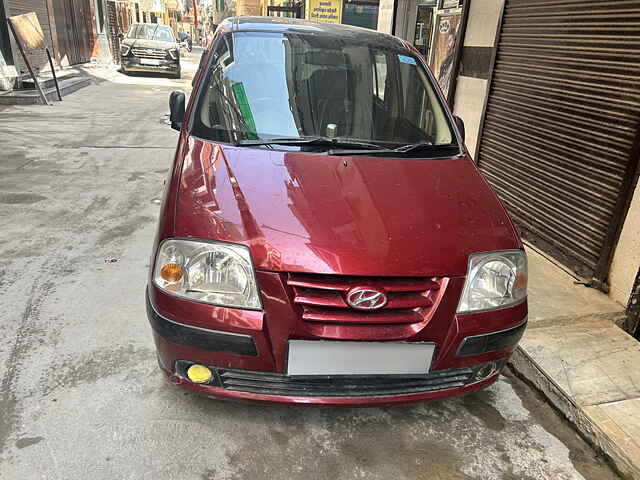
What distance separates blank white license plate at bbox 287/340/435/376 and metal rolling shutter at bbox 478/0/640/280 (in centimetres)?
235

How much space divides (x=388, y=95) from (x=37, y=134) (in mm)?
7089

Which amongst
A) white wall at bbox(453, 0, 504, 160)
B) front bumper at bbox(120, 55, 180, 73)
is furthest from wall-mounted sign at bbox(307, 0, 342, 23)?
white wall at bbox(453, 0, 504, 160)

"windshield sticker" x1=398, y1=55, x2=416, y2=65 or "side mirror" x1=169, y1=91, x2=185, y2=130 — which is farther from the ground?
"windshield sticker" x1=398, y1=55, x2=416, y2=65

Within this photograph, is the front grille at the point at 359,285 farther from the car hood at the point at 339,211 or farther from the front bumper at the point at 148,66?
the front bumper at the point at 148,66

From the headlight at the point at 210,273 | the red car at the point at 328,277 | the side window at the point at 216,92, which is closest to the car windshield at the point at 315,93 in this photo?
the side window at the point at 216,92

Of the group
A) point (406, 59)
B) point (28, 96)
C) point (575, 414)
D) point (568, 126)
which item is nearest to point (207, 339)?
point (575, 414)

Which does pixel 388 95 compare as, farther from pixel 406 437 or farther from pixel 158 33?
pixel 158 33

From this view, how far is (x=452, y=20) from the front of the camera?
6270 millimetres

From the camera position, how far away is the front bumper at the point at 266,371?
6.23 feet

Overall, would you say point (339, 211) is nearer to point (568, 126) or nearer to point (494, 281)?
point (494, 281)

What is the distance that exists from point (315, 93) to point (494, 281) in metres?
1.51

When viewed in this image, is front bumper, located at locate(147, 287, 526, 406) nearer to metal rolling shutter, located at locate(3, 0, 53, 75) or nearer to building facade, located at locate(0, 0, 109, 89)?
building facade, located at locate(0, 0, 109, 89)

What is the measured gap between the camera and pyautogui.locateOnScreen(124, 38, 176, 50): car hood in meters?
17.0

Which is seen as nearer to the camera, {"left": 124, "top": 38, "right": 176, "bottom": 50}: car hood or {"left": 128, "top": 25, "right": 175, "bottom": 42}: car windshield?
{"left": 124, "top": 38, "right": 176, "bottom": 50}: car hood
